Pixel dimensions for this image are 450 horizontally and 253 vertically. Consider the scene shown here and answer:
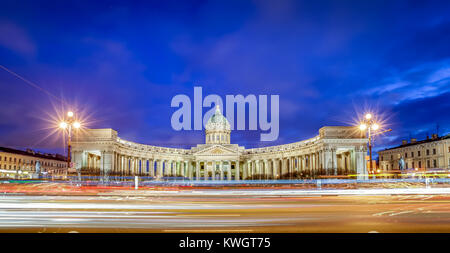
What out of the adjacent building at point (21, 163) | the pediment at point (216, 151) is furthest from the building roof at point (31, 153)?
the pediment at point (216, 151)

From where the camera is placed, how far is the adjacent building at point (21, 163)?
90.0 metres

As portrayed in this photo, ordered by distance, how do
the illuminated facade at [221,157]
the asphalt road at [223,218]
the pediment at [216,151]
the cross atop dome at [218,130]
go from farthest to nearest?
the cross atop dome at [218,130], the pediment at [216,151], the illuminated facade at [221,157], the asphalt road at [223,218]

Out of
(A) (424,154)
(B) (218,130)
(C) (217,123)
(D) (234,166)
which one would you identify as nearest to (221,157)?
(D) (234,166)

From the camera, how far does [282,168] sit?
111062 millimetres

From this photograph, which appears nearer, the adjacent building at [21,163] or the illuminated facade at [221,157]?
the illuminated facade at [221,157]

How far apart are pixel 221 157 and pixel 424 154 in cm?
6174

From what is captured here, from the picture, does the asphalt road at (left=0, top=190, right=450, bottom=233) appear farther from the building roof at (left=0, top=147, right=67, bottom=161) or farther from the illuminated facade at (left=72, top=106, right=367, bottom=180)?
the building roof at (left=0, top=147, right=67, bottom=161)

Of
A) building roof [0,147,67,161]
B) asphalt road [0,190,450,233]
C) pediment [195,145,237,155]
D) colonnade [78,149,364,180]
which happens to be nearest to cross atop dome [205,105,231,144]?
colonnade [78,149,364,180]

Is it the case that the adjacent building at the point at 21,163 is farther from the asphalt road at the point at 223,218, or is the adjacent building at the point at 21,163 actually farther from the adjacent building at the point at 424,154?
the adjacent building at the point at 424,154

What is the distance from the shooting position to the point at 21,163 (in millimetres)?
102375

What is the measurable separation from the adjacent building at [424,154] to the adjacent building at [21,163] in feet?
278
